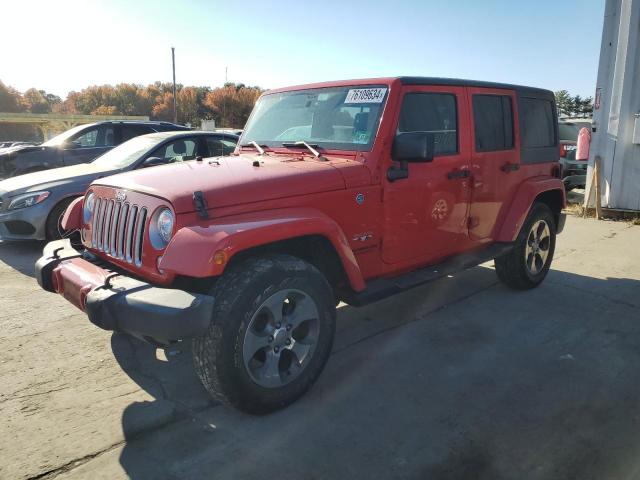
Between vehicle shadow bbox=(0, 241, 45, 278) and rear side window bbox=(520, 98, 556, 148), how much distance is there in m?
5.37

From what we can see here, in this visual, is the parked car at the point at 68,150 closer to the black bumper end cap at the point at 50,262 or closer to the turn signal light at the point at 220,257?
the black bumper end cap at the point at 50,262

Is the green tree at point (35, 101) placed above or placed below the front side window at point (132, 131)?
above

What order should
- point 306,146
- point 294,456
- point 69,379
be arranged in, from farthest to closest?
point 306,146 < point 69,379 < point 294,456

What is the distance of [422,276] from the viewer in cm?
381

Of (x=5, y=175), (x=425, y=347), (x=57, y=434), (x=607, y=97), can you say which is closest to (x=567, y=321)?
(x=425, y=347)

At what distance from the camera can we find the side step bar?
10.8ft

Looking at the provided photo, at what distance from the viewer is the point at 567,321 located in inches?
169

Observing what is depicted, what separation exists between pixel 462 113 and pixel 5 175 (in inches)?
334

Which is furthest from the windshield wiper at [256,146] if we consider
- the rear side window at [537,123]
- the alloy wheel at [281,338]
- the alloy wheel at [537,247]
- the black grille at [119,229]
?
the alloy wheel at [537,247]

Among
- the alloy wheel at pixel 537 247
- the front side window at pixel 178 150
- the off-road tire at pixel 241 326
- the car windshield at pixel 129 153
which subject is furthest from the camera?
the front side window at pixel 178 150

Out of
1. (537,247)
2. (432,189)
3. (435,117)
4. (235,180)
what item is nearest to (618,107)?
(537,247)

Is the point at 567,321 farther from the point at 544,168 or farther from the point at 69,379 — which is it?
the point at 69,379

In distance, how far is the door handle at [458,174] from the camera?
12.8 feet

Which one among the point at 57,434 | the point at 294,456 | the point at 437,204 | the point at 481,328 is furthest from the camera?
the point at 481,328
